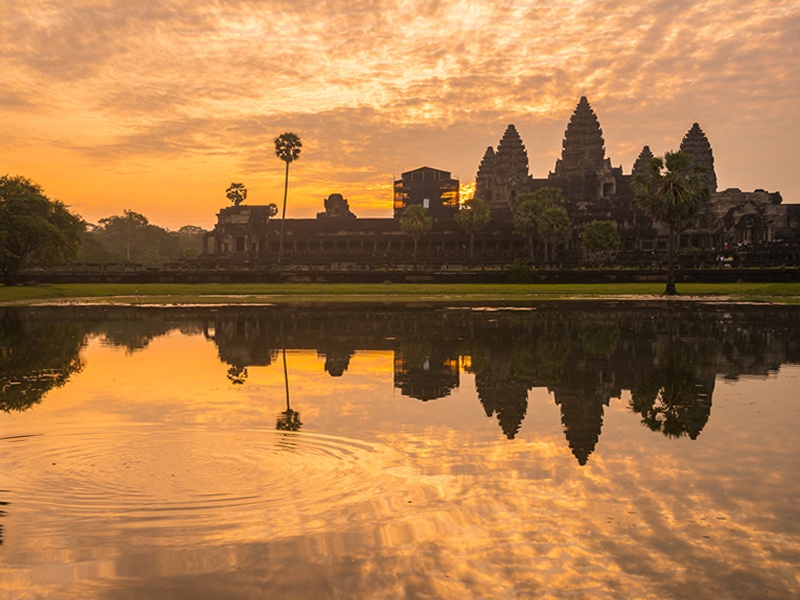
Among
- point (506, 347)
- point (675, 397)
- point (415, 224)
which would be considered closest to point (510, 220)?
point (415, 224)

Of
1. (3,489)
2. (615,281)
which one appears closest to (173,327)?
(3,489)

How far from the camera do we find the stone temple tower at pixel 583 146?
419ft

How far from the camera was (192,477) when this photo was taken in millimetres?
8773

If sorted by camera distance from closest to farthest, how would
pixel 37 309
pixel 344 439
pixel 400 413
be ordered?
pixel 344 439
pixel 400 413
pixel 37 309

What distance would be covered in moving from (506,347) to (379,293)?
1203 inches

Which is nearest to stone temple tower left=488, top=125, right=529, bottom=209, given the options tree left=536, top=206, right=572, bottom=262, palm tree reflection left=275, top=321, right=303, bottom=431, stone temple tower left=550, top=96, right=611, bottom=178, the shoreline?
stone temple tower left=550, top=96, right=611, bottom=178

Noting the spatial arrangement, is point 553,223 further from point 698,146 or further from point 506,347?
point 506,347

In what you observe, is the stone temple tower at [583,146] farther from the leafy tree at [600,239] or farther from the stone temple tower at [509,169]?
the leafy tree at [600,239]

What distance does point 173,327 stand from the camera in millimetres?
28141

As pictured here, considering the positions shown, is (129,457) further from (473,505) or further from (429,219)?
(429,219)

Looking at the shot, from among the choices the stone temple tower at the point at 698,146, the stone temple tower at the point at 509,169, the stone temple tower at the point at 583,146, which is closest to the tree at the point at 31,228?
the stone temple tower at the point at 509,169

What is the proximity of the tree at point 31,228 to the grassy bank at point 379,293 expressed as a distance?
12.8 ft

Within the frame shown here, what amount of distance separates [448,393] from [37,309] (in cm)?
3123

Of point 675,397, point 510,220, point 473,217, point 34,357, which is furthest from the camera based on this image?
point 510,220
